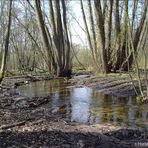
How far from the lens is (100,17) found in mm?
25969

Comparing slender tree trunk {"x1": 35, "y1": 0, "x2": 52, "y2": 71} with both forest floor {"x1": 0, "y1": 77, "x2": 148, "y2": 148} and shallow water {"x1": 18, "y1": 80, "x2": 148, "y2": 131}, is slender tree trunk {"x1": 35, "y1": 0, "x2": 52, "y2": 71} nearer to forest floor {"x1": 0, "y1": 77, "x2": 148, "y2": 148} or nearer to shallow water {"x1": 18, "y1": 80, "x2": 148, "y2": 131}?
shallow water {"x1": 18, "y1": 80, "x2": 148, "y2": 131}

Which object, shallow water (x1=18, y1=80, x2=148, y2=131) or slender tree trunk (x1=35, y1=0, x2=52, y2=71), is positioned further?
slender tree trunk (x1=35, y1=0, x2=52, y2=71)

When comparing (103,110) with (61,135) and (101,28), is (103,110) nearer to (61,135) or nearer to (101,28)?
(61,135)

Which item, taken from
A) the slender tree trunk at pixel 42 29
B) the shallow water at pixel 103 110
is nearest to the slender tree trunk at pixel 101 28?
the slender tree trunk at pixel 42 29

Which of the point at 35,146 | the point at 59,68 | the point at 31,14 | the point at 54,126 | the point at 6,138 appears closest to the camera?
the point at 35,146

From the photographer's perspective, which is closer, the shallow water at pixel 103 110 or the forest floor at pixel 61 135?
the forest floor at pixel 61 135

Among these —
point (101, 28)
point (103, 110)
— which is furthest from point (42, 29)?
point (103, 110)

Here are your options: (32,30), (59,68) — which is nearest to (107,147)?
(59,68)

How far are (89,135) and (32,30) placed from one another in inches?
1473

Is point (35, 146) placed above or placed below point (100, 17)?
below

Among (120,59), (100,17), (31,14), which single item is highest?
(31,14)

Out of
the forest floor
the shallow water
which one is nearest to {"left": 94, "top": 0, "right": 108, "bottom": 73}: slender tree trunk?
the shallow water

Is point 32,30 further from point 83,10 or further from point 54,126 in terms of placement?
point 54,126

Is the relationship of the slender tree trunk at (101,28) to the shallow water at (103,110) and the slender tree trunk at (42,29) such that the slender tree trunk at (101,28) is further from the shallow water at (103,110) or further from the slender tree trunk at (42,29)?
the shallow water at (103,110)
